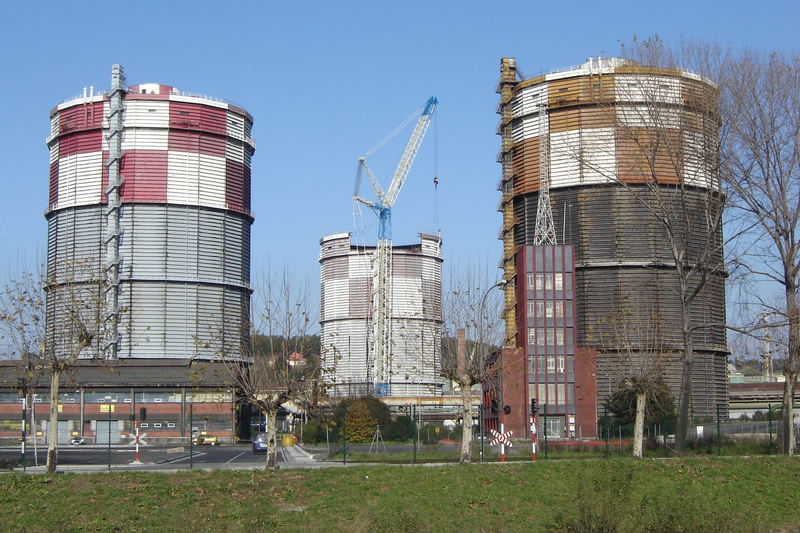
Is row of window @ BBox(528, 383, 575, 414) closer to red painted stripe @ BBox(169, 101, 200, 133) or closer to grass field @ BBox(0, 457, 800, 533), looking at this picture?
red painted stripe @ BBox(169, 101, 200, 133)

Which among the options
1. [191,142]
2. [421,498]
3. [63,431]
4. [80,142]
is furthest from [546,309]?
[421,498]

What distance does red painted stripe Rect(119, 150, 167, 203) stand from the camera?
78.5 metres

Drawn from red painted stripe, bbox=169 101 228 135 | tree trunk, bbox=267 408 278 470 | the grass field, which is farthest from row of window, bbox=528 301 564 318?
tree trunk, bbox=267 408 278 470

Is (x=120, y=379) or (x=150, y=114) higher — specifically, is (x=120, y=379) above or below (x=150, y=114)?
below

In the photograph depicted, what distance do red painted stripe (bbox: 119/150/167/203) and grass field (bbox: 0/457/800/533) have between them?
58456mm

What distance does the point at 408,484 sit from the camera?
71.4ft

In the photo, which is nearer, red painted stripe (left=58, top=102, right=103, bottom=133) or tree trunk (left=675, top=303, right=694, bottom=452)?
tree trunk (left=675, top=303, right=694, bottom=452)

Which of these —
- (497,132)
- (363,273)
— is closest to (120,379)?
(497,132)

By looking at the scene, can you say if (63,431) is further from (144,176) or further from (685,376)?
(685,376)

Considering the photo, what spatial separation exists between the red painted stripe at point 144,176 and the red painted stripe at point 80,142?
11.6 feet

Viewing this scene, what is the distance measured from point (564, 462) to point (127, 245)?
195 feet

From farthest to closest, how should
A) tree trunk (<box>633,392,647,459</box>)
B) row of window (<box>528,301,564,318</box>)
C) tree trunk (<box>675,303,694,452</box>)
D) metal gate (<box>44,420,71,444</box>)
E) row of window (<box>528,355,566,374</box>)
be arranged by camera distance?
row of window (<box>528,301,564,318</box>), row of window (<box>528,355,566,374</box>), metal gate (<box>44,420,71,444</box>), tree trunk (<box>633,392,647,459</box>), tree trunk (<box>675,303,694,452</box>)

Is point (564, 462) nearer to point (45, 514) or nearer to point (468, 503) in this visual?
point (468, 503)

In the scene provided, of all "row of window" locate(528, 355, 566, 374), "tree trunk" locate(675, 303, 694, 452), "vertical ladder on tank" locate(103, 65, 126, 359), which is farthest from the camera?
A: "vertical ladder on tank" locate(103, 65, 126, 359)
